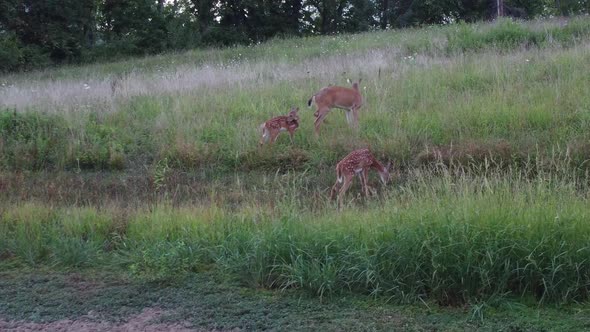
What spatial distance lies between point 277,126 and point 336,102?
1.19 metres

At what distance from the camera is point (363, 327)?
5.69m

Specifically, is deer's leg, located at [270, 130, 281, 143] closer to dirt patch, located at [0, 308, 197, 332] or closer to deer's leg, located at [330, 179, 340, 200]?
deer's leg, located at [330, 179, 340, 200]

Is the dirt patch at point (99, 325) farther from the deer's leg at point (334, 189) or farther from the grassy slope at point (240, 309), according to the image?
the deer's leg at point (334, 189)

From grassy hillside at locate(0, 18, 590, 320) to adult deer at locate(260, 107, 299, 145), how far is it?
232mm

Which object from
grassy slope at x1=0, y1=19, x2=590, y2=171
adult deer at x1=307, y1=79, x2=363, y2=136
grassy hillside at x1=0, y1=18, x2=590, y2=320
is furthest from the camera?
adult deer at x1=307, y1=79, x2=363, y2=136

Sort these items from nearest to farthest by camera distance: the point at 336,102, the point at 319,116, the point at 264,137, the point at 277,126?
the point at 277,126 < the point at 264,137 < the point at 336,102 < the point at 319,116

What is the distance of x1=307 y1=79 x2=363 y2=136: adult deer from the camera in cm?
1231

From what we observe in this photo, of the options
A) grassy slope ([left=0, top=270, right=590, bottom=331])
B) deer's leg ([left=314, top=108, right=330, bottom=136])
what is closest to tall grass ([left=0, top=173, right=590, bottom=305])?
grassy slope ([left=0, top=270, right=590, bottom=331])

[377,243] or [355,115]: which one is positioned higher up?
[355,115]

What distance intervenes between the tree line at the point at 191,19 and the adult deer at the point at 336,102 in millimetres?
25061

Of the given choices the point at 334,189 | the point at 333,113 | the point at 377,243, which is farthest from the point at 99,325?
the point at 333,113

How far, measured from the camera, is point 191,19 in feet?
138

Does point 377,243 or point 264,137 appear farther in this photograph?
point 264,137

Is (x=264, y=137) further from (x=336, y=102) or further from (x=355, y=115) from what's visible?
(x=355, y=115)
